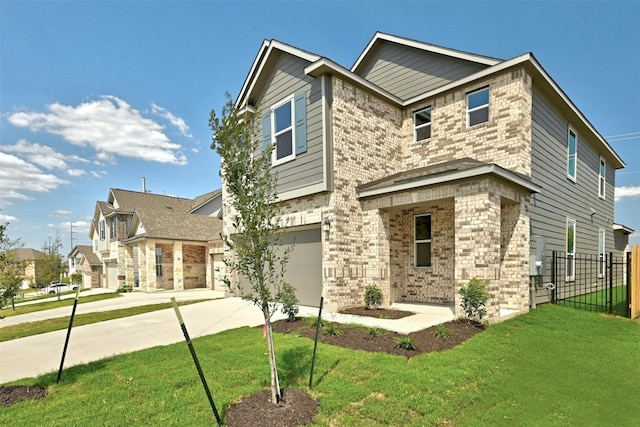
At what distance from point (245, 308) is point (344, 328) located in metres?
4.98

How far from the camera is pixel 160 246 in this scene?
2239cm

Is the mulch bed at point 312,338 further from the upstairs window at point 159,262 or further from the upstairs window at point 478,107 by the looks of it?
the upstairs window at point 159,262

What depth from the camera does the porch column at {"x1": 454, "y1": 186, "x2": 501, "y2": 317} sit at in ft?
25.9

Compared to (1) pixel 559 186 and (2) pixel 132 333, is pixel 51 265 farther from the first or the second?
(1) pixel 559 186

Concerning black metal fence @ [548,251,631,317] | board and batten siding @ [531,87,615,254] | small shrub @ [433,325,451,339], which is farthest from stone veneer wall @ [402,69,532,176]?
small shrub @ [433,325,451,339]

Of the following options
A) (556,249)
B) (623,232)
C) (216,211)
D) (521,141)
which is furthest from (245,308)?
(623,232)

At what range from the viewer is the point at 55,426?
377cm

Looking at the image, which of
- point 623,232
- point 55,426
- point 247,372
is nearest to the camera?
point 55,426

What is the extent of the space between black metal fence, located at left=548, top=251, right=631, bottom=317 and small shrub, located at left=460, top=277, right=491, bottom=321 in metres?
4.40

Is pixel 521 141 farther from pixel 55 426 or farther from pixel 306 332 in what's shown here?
pixel 55 426

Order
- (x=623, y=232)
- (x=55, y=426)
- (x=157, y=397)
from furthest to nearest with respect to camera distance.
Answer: (x=623, y=232) < (x=157, y=397) < (x=55, y=426)

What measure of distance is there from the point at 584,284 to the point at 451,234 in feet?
25.0

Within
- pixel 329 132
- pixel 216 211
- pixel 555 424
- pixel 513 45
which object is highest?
pixel 513 45

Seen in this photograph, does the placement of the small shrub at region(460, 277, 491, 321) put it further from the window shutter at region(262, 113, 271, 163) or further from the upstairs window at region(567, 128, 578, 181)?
the upstairs window at region(567, 128, 578, 181)
